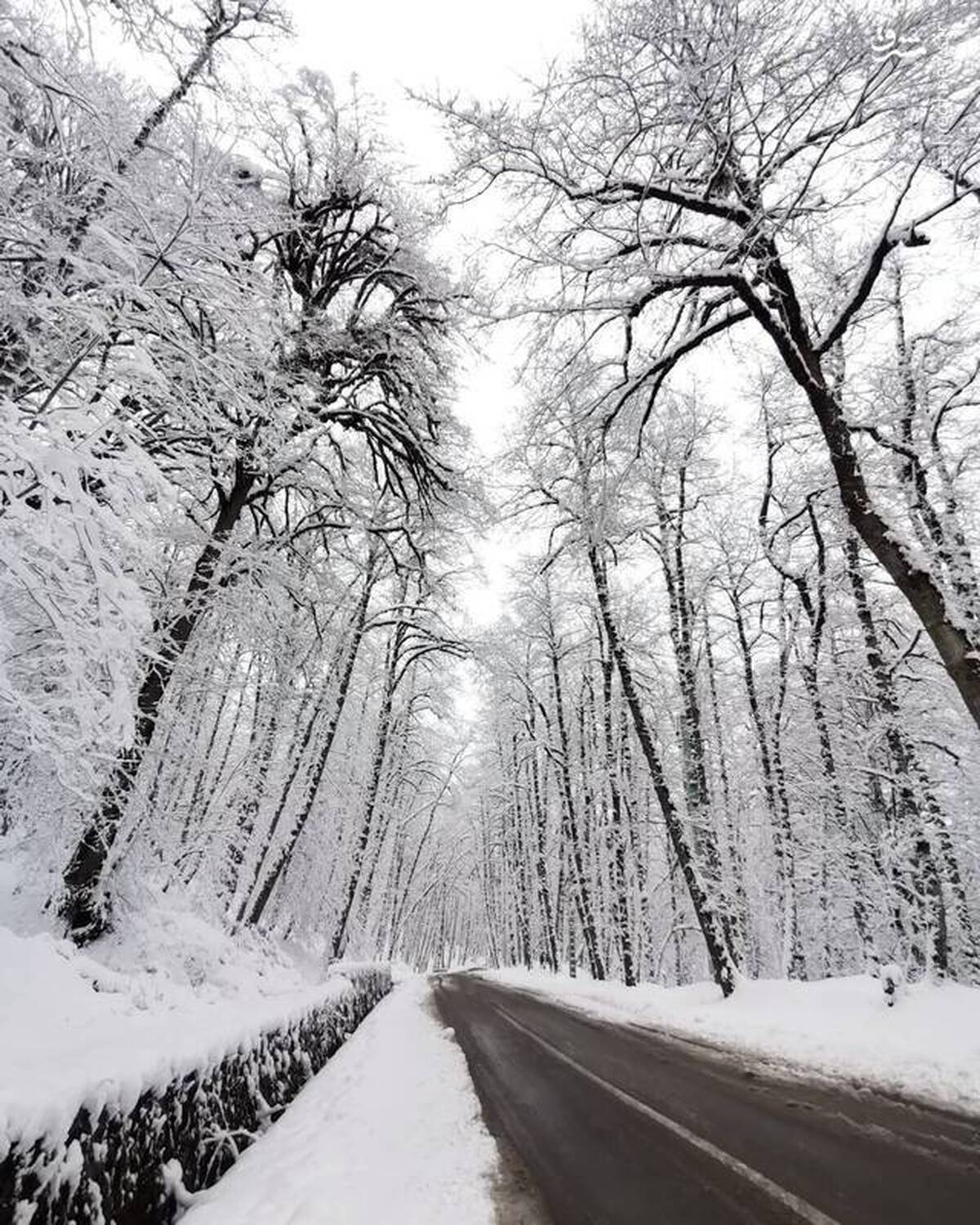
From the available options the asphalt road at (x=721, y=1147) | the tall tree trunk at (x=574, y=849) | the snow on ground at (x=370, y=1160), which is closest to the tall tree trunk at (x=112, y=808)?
the snow on ground at (x=370, y=1160)

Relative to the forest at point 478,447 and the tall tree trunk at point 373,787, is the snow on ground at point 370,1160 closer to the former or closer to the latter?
the forest at point 478,447

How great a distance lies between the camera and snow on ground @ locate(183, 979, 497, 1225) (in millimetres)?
3119

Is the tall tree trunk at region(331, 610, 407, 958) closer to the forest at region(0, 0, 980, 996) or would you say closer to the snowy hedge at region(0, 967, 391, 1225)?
the forest at region(0, 0, 980, 996)

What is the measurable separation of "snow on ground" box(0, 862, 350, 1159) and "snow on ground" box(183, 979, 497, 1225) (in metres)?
0.73

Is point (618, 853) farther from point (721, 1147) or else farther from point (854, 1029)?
point (721, 1147)

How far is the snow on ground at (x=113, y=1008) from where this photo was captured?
2.40 m

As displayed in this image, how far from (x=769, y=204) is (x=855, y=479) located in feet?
9.78

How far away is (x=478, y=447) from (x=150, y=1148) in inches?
373

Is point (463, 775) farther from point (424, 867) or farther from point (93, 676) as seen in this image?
point (93, 676)

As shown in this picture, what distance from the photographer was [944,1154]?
3379 millimetres

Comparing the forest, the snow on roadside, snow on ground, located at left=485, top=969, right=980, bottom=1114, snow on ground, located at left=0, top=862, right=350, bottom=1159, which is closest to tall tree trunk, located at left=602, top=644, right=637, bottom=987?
the forest

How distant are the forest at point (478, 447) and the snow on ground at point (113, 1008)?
18.7 inches

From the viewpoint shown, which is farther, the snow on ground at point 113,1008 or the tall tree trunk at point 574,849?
the tall tree trunk at point 574,849

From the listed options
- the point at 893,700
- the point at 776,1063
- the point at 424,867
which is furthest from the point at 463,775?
the point at 776,1063
